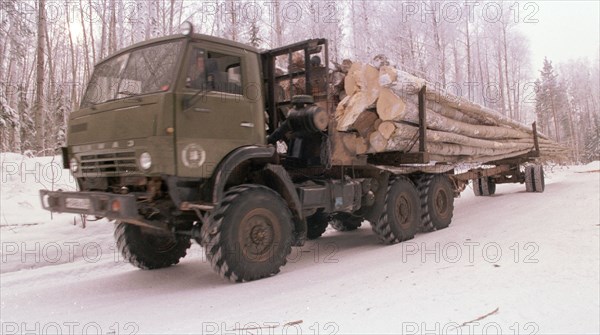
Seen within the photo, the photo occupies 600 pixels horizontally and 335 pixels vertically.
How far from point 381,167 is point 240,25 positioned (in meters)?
17.5

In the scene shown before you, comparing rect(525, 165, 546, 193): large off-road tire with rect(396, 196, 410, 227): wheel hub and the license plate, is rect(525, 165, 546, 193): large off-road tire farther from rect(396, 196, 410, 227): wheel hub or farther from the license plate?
the license plate

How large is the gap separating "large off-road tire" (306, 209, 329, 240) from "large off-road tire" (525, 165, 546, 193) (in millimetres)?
7588

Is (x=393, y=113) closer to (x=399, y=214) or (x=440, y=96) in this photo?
(x=440, y=96)

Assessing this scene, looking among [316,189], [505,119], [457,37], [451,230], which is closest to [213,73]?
[316,189]

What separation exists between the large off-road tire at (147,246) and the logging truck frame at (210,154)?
2 centimetres

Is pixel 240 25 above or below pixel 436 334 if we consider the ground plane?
above

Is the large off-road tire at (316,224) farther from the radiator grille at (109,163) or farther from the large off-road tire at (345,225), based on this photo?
the radiator grille at (109,163)

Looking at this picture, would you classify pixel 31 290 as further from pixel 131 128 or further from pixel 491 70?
pixel 491 70

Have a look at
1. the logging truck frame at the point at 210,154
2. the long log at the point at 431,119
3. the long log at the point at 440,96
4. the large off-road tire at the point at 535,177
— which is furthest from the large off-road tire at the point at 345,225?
the large off-road tire at the point at 535,177

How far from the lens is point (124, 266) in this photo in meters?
6.94

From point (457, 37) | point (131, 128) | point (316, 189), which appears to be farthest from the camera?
point (457, 37)

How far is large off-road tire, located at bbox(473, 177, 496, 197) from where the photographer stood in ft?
43.4

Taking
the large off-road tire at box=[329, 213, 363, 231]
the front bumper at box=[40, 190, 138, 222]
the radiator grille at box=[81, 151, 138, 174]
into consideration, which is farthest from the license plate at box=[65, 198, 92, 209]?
the large off-road tire at box=[329, 213, 363, 231]

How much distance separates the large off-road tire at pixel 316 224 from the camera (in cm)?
787
